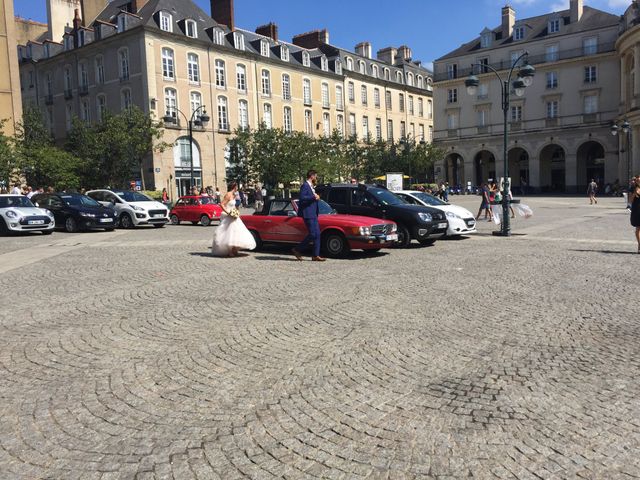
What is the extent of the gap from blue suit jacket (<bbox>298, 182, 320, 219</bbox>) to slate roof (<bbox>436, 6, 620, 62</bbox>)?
58699 mm

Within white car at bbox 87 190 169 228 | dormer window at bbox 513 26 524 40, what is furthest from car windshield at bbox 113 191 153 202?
dormer window at bbox 513 26 524 40

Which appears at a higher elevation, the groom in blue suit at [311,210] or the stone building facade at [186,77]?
the stone building facade at [186,77]

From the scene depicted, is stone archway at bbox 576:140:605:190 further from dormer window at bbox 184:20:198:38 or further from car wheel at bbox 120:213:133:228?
car wheel at bbox 120:213:133:228

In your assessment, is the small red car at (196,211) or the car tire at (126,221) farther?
the small red car at (196,211)

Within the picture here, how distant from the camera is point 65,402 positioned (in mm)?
4270

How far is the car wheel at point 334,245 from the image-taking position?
12.4 metres

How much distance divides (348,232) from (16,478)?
9506 millimetres

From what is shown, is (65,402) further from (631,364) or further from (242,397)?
(631,364)

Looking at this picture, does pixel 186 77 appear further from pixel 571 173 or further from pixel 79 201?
pixel 571 173

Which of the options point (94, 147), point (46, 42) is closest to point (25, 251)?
point (94, 147)

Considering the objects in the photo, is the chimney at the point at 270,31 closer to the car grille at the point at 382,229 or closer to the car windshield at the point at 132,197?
the car windshield at the point at 132,197

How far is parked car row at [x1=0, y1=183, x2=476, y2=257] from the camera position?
41.1 ft

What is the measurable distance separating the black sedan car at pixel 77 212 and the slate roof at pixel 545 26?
55.8m

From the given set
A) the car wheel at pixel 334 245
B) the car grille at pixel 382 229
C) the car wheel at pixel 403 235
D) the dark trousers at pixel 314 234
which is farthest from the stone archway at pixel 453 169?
the dark trousers at pixel 314 234
